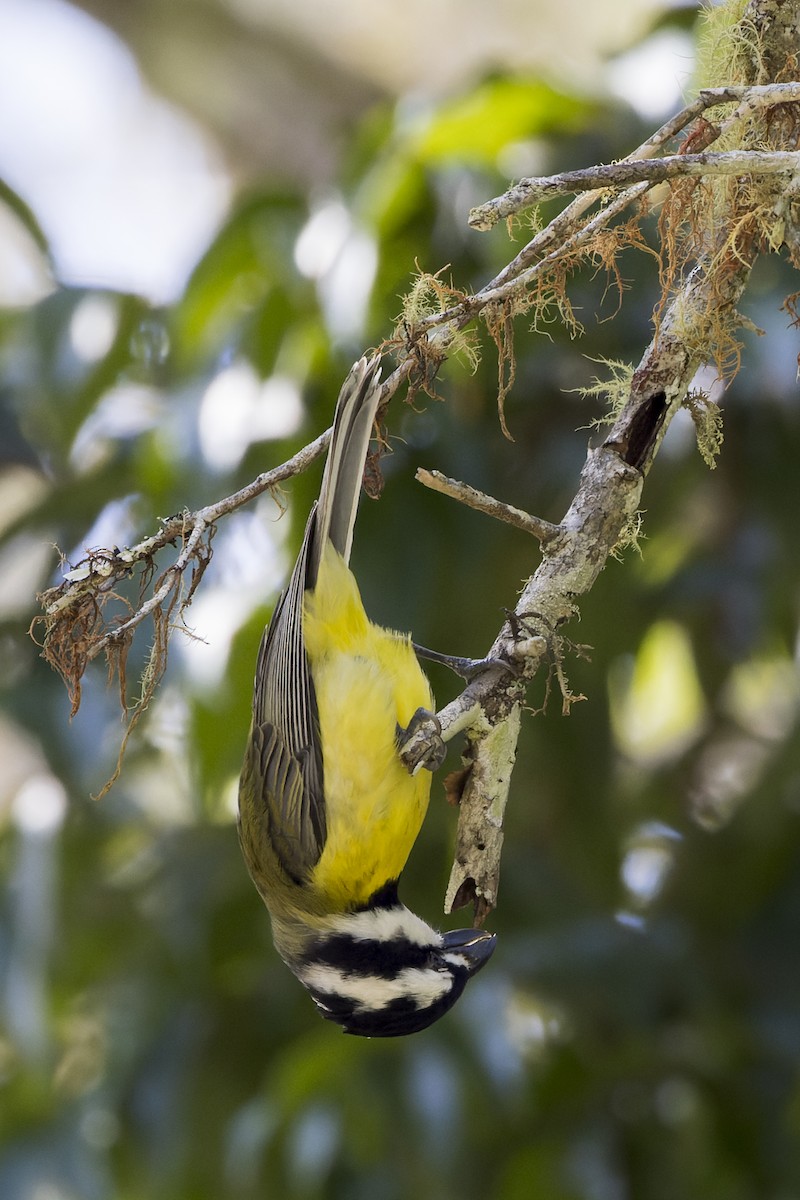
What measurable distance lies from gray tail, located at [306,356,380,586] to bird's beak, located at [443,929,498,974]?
1.89 ft

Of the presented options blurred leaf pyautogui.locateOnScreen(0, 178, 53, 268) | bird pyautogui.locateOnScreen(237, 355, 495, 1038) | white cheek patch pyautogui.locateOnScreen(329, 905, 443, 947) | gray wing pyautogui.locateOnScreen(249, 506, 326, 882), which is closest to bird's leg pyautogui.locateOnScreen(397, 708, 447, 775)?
bird pyautogui.locateOnScreen(237, 355, 495, 1038)

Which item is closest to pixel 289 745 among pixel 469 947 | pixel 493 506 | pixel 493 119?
pixel 469 947

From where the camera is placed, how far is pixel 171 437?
3096 mm

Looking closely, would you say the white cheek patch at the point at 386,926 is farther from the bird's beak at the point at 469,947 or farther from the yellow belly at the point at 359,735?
the bird's beak at the point at 469,947

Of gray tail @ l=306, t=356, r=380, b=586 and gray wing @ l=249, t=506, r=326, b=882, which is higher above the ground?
gray tail @ l=306, t=356, r=380, b=586

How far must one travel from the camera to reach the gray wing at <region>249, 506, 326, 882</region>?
227cm

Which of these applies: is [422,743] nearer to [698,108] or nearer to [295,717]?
[295,717]

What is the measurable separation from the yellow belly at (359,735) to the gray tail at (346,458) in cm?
13

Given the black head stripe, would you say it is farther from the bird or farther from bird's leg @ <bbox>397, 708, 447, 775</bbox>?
bird's leg @ <bbox>397, 708, 447, 775</bbox>

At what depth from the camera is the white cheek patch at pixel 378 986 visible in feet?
6.63

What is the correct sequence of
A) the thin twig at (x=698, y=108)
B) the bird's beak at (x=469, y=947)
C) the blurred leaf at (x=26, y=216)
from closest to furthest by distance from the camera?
the thin twig at (x=698, y=108), the bird's beak at (x=469, y=947), the blurred leaf at (x=26, y=216)

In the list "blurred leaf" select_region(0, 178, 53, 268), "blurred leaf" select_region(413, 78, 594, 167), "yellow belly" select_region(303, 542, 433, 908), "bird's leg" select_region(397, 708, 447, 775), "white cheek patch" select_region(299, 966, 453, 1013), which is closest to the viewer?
"bird's leg" select_region(397, 708, 447, 775)

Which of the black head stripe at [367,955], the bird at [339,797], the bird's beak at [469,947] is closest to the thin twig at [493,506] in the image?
the bird at [339,797]

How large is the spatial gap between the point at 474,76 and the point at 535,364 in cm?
85
